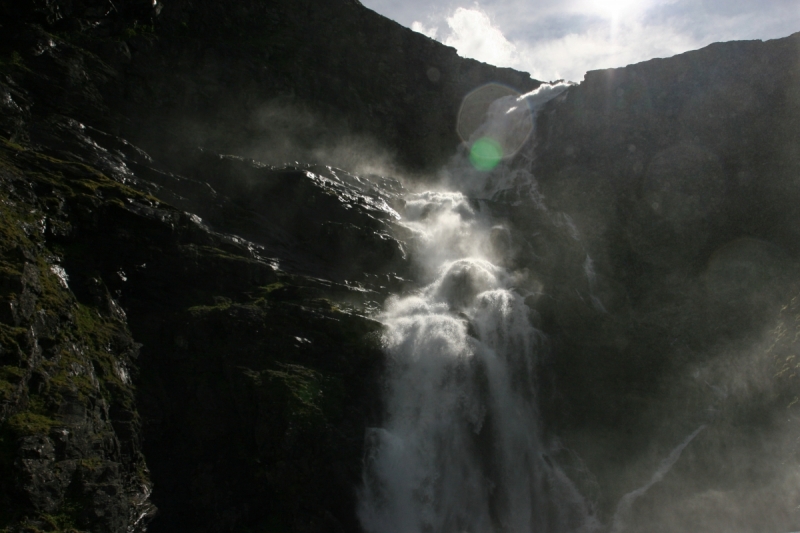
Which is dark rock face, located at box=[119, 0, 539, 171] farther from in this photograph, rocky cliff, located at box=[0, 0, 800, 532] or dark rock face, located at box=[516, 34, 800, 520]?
dark rock face, located at box=[516, 34, 800, 520]

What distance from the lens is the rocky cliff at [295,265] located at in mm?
18453

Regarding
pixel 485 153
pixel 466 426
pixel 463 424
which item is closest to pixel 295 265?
pixel 463 424

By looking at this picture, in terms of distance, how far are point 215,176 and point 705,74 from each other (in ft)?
99.6

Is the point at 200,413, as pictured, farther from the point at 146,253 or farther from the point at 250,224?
the point at 250,224

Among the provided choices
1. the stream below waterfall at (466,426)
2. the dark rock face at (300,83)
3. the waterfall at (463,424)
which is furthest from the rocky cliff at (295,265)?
the waterfall at (463,424)

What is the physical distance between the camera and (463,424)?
21.6 metres

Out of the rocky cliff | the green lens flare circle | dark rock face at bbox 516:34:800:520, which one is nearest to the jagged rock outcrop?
the rocky cliff

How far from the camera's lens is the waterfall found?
1970 cm

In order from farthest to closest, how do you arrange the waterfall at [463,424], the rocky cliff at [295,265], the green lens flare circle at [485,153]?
1. the green lens flare circle at [485,153]
2. the waterfall at [463,424]
3. the rocky cliff at [295,265]

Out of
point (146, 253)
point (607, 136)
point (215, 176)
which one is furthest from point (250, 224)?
point (607, 136)

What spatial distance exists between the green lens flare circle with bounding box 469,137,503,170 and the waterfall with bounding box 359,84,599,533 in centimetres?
1803

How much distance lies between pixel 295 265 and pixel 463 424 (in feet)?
32.4

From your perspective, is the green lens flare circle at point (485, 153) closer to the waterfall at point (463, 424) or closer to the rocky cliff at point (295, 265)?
the rocky cliff at point (295, 265)

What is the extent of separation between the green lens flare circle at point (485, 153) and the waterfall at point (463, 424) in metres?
18.0
